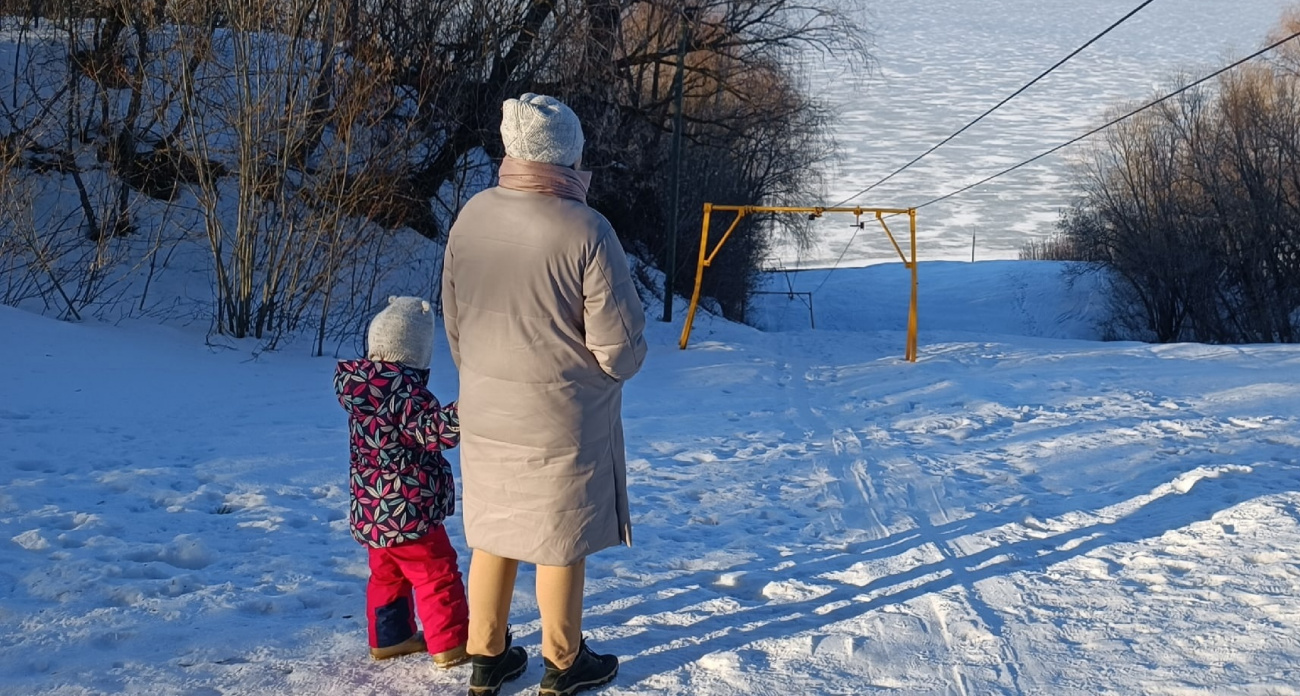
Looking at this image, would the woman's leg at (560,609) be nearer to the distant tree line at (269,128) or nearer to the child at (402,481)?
the child at (402,481)

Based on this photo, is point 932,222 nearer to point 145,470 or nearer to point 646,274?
point 646,274

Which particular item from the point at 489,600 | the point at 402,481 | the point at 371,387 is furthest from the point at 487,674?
the point at 371,387

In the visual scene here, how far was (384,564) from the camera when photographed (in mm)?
3652

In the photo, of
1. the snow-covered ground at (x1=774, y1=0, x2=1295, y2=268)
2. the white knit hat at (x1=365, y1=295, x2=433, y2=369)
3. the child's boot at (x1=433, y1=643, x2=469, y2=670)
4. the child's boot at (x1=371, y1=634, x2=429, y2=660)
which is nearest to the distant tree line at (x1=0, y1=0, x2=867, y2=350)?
the white knit hat at (x1=365, y1=295, x2=433, y2=369)

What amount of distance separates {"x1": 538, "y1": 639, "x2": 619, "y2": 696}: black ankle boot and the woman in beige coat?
3.9 inches

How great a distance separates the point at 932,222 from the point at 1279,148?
30.0 m

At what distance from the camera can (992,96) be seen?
93875 millimetres

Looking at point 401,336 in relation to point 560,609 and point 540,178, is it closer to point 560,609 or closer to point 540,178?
point 540,178

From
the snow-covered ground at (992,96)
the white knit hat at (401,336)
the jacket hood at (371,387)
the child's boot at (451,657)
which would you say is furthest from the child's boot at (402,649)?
the snow-covered ground at (992,96)

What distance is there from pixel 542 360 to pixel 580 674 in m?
1.03

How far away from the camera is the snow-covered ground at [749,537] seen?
377 cm

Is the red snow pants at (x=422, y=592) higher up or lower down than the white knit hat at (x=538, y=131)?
lower down

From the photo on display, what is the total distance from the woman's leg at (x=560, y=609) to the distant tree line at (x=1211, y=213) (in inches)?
1578

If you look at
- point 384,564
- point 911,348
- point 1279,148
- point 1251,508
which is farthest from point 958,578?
point 1279,148
